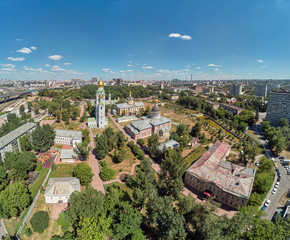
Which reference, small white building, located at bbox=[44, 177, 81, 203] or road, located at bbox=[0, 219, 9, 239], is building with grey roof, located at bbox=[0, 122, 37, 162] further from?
small white building, located at bbox=[44, 177, 81, 203]

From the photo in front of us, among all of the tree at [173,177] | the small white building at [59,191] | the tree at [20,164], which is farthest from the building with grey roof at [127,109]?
the small white building at [59,191]

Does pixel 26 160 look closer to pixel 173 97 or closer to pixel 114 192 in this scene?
pixel 114 192

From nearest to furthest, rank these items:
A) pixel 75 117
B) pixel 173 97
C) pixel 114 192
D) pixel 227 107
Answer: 1. pixel 114 192
2. pixel 75 117
3. pixel 227 107
4. pixel 173 97

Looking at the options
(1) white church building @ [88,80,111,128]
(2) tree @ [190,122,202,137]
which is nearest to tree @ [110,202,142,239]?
(2) tree @ [190,122,202,137]

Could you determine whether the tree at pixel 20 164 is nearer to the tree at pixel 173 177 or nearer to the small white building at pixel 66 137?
the small white building at pixel 66 137

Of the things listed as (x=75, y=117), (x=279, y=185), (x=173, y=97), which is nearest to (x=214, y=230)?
(x=279, y=185)
